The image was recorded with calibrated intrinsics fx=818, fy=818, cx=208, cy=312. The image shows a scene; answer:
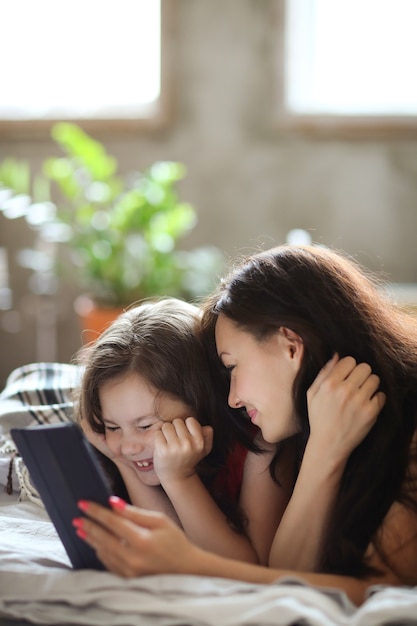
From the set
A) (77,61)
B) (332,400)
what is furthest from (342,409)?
(77,61)

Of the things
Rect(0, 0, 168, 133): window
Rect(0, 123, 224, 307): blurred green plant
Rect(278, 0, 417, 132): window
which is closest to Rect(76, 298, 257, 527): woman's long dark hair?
Rect(0, 123, 224, 307): blurred green plant

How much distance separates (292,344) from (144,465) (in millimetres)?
399

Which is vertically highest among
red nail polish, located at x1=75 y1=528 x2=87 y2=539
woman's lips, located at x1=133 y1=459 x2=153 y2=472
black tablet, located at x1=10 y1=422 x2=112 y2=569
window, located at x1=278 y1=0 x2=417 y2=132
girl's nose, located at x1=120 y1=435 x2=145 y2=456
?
window, located at x1=278 y1=0 x2=417 y2=132

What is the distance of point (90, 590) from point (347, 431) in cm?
44

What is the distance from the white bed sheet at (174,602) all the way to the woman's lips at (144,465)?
1.10 ft

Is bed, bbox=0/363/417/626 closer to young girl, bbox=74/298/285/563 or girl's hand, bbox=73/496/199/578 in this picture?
girl's hand, bbox=73/496/199/578

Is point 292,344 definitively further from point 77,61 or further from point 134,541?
point 77,61

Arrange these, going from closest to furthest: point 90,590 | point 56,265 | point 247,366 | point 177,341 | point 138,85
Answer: point 90,590, point 247,366, point 177,341, point 56,265, point 138,85

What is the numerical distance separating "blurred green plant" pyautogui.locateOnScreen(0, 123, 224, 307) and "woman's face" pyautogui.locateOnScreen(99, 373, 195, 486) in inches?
74.7

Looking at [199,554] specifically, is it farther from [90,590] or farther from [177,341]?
[177,341]

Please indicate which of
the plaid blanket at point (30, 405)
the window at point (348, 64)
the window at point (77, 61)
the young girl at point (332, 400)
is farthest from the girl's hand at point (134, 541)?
the window at point (77, 61)

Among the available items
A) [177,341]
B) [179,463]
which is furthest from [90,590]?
[177,341]

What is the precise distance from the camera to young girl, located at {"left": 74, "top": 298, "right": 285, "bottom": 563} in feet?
4.53

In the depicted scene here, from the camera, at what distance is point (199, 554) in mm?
1109
